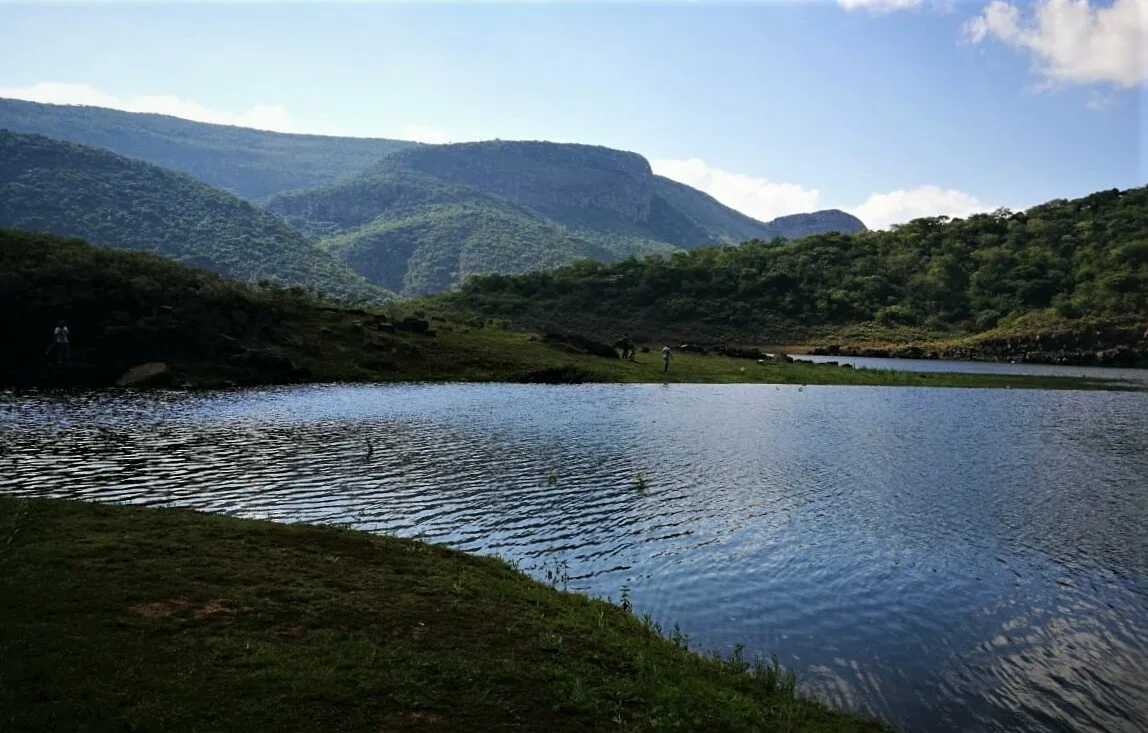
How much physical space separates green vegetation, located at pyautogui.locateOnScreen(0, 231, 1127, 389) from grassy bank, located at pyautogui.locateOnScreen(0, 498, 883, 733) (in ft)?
179

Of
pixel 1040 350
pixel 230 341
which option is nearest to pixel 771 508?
pixel 230 341

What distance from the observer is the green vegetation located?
214 feet

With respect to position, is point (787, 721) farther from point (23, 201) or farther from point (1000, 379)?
point (23, 201)

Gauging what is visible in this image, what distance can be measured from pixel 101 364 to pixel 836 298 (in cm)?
17489

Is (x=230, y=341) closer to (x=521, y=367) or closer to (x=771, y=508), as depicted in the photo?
(x=521, y=367)

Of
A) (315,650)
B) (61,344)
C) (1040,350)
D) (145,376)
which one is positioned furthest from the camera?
(1040,350)

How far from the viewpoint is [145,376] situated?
208 feet

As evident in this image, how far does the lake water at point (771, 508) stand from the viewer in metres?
17.0

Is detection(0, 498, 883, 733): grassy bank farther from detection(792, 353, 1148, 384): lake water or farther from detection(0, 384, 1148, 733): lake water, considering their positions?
detection(792, 353, 1148, 384): lake water

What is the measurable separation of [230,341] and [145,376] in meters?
10.2

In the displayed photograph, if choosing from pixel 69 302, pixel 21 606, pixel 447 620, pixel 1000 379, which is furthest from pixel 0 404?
pixel 1000 379

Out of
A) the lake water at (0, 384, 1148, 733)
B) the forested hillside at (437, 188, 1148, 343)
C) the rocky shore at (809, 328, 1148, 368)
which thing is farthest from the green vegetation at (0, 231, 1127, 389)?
the forested hillside at (437, 188, 1148, 343)

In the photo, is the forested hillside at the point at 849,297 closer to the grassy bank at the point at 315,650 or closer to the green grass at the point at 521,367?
the green grass at the point at 521,367

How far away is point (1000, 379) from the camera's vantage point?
101 m
